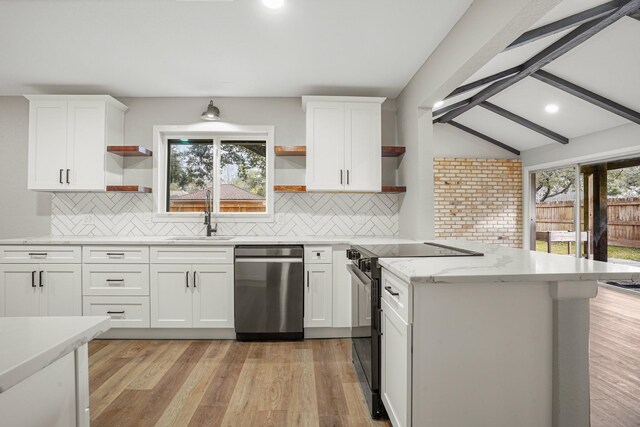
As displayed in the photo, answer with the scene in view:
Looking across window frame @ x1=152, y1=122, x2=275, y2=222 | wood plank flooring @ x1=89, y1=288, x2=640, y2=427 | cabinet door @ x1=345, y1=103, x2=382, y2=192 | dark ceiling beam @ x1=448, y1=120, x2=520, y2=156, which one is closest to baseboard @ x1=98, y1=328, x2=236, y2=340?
wood plank flooring @ x1=89, y1=288, x2=640, y2=427

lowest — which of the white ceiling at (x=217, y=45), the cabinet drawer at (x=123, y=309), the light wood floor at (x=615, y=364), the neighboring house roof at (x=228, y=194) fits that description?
the light wood floor at (x=615, y=364)

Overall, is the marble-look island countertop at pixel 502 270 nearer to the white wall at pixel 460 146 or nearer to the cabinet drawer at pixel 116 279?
the cabinet drawer at pixel 116 279

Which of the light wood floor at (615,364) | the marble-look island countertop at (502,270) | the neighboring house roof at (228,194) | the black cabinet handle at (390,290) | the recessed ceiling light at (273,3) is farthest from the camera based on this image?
the neighboring house roof at (228,194)

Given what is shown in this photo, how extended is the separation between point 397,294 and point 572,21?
9.49 ft

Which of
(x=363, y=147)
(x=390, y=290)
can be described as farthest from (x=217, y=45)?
(x=390, y=290)

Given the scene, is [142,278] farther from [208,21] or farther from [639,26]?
[639,26]

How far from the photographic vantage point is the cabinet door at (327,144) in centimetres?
338

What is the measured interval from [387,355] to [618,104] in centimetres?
458

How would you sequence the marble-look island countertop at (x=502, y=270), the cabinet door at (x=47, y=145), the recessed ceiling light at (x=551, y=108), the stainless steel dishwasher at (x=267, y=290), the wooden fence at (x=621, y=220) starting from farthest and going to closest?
the recessed ceiling light at (x=551, y=108), the wooden fence at (x=621, y=220), the cabinet door at (x=47, y=145), the stainless steel dishwasher at (x=267, y=290), the marble-look island countertop at (x=502, y=270)

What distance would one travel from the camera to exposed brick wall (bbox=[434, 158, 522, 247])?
22.0 feet

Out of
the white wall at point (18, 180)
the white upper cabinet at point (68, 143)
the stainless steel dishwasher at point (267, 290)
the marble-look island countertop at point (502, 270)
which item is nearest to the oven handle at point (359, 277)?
the marble-look island countertop at point (502, 270)

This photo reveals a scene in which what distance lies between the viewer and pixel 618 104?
A: 4164 mm

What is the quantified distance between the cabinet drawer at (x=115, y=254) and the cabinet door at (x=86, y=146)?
66 centimetres

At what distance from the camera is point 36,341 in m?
0.64
